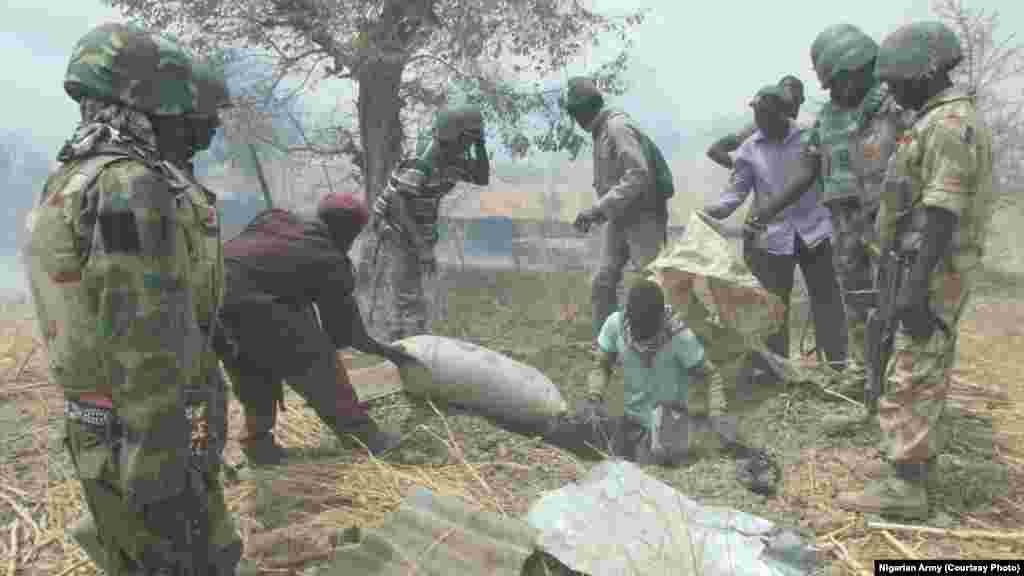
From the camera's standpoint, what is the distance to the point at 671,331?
382 cm

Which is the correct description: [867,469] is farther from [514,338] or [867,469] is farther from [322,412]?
[514,338]

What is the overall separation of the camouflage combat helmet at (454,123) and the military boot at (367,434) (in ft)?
6.27

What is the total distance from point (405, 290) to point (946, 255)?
3104mm

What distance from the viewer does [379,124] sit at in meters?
9.09

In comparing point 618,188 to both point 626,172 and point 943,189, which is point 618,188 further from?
point 943,189

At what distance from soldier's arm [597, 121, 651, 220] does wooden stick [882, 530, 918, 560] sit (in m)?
2.55

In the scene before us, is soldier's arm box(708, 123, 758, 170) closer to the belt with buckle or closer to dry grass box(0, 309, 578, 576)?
dry grass box(0, 309, 578, 576)

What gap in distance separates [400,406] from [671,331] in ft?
4.86

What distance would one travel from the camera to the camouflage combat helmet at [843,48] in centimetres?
379

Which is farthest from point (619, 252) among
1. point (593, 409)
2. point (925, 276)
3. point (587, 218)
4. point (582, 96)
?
point (925, 276)

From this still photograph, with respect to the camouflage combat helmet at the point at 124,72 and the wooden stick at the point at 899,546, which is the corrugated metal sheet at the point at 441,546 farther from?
the camouflage combat helmet at the point at 124,72

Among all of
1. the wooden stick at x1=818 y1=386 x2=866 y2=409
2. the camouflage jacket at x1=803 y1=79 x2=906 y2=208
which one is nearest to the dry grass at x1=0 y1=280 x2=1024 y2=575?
the wooden stick at x1=818 y1=386 x2=866 y2=409

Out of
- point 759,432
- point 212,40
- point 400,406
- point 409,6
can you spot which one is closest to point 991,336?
point 759,432

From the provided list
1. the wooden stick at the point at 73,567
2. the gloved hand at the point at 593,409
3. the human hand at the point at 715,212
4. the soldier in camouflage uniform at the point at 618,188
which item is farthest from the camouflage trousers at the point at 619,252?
the wooden stick at the point at 73,567
